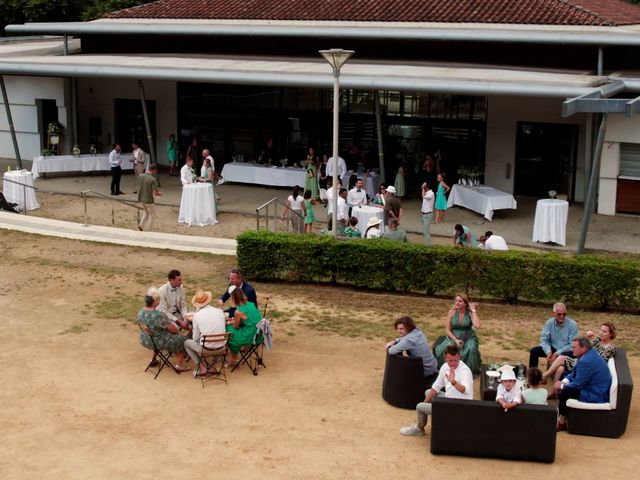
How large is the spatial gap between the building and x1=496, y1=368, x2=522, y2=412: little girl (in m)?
10.6

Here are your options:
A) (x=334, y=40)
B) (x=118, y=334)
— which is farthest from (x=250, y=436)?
(x=334, y=40)

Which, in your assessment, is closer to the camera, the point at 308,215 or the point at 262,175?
the point at 308,215

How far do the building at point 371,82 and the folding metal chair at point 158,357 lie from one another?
10639mm

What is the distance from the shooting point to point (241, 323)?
12.7 m

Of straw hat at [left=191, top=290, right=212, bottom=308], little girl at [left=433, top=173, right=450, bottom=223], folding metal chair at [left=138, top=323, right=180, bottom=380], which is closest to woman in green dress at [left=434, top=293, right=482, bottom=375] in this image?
straw hat at [left=191, top=290, right=212, bottom=308]

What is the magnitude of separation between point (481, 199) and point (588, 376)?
12.7m

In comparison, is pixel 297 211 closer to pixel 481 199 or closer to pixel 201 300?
pixel 481 199

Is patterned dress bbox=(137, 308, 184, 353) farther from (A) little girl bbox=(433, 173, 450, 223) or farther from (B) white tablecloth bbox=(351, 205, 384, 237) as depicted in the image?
(A) little girl bbox=(433, 173, 450, 223)

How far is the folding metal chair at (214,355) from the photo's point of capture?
1240 cm

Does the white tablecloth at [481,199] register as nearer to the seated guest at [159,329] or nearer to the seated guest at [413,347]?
the seated guest at [413,347]

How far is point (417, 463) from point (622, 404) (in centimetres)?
241

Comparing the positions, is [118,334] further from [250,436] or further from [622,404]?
[622,404]

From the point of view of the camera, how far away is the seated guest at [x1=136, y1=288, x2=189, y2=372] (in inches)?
492

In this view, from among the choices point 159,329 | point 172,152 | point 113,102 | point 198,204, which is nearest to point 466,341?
point 159,329
